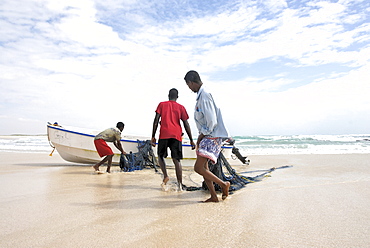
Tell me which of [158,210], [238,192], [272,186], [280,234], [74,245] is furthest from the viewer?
[272,186]

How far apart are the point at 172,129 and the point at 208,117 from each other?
1.41m

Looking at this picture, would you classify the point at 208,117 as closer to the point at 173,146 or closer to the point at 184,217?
the point at 184,217

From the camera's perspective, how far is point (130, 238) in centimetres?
241

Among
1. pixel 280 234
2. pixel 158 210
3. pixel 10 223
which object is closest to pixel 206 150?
pixel 158 210

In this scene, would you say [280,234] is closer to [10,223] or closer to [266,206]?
[266,206]

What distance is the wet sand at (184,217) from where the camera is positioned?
237 centimetres

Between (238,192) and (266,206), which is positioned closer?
(266,206)

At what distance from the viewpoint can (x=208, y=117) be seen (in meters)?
3.58

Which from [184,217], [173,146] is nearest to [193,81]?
[173,146]

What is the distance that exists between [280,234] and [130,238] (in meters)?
1.33

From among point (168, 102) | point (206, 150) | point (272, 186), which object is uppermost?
point (168, 102)

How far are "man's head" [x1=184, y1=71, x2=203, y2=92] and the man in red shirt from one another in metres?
1.16

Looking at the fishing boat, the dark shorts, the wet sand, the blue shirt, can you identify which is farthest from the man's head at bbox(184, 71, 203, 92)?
the fishing boat

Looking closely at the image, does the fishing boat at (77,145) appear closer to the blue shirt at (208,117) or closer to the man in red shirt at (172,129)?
the man in red shirt at (172,129)
